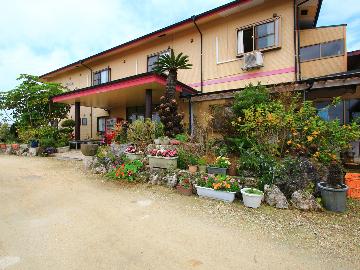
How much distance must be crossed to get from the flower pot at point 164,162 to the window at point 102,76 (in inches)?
447

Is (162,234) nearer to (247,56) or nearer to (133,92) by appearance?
(133,92)

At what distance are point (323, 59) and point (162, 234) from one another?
1034 cm

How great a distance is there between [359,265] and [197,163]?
426 cm

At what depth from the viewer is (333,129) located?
18.6 ft

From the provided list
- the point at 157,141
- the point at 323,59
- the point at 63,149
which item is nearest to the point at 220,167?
the point at 157,141

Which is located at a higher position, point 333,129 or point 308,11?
point 308,11

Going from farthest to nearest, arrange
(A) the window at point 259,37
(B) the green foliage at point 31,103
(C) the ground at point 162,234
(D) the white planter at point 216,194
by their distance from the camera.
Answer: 1. (B) the green foliage at point 31,103
2. (A) the window at point 259,37
3. (D) the white planter at point 216,194
4. (C) the ground at point 162,234

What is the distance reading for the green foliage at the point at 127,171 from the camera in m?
6.82

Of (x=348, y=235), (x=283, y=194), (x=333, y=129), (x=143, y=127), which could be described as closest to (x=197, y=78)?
(x=143, y=127)

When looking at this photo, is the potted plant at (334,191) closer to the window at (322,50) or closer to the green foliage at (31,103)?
the window at (322,50)

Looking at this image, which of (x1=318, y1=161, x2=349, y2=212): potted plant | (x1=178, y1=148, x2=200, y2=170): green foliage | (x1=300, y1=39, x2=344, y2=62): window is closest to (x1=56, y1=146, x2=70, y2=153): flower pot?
(x1=178, y1=148, x2=200, y2=170): green foliage

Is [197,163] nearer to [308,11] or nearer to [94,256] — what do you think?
[94,256]

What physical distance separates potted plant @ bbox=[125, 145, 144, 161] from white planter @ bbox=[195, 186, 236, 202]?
2.88m

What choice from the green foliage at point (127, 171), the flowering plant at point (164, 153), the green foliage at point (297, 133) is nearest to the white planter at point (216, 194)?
the flowering plant at point (164, 153)
